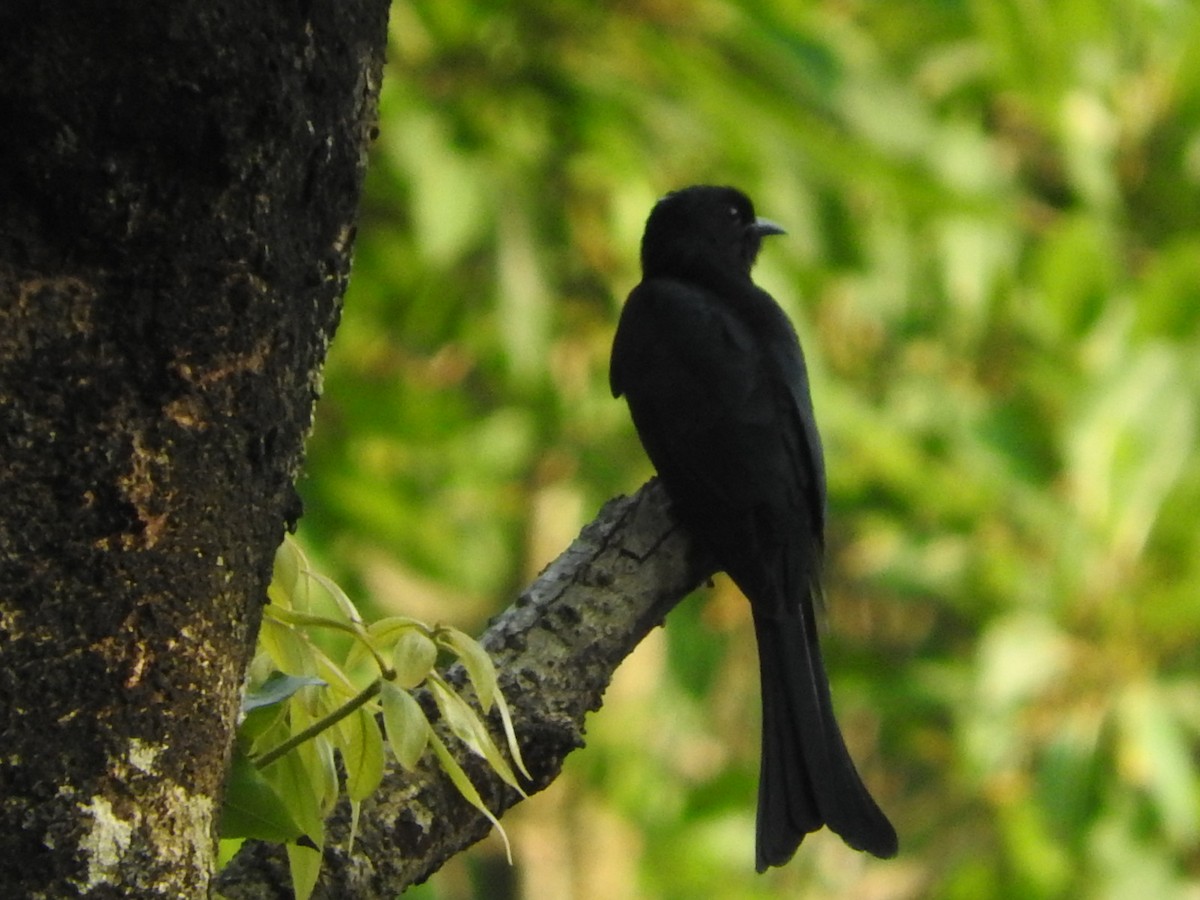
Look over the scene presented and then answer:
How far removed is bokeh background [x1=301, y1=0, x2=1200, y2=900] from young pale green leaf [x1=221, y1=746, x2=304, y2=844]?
2.26 meters

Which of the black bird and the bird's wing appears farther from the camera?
the bird's wing

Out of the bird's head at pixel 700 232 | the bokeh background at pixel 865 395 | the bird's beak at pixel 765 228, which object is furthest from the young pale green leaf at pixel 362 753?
the bird's beak at pixel 765 228

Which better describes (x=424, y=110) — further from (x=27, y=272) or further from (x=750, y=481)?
(x=27, y=272)

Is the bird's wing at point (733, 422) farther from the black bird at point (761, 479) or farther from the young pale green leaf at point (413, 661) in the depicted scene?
the young pale green leaf at point (413, 661)

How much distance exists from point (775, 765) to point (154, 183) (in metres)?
1.57

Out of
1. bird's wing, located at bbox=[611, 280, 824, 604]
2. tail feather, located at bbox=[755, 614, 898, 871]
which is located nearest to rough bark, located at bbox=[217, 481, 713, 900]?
tail feather, located at bbox=[755, 614, 898, 871]

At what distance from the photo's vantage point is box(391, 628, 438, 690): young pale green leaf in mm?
1669

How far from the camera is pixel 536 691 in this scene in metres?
1.99

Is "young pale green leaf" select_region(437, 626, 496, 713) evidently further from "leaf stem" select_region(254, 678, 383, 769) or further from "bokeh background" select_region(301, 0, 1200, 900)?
"bokeh background" select_region(301, 0, 1200, 900)

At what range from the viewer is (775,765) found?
2.78m

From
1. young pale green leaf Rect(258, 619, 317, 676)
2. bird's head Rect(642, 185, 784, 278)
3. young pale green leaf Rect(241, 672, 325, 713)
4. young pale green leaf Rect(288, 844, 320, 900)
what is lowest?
young pale green leaf Rect(288, 844, 320, 900)

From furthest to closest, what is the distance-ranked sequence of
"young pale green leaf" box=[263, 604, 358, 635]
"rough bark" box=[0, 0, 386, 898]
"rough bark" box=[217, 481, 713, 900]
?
"rough bark" box=[217, 481, 713, 900] → "young pale green leaf" box=[263, 604, 358, 635] → "rough bark" box=[0, 0, 386, 898]

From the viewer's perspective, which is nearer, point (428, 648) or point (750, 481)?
point (428, 648)

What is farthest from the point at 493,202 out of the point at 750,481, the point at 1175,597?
the point at 1175,597
